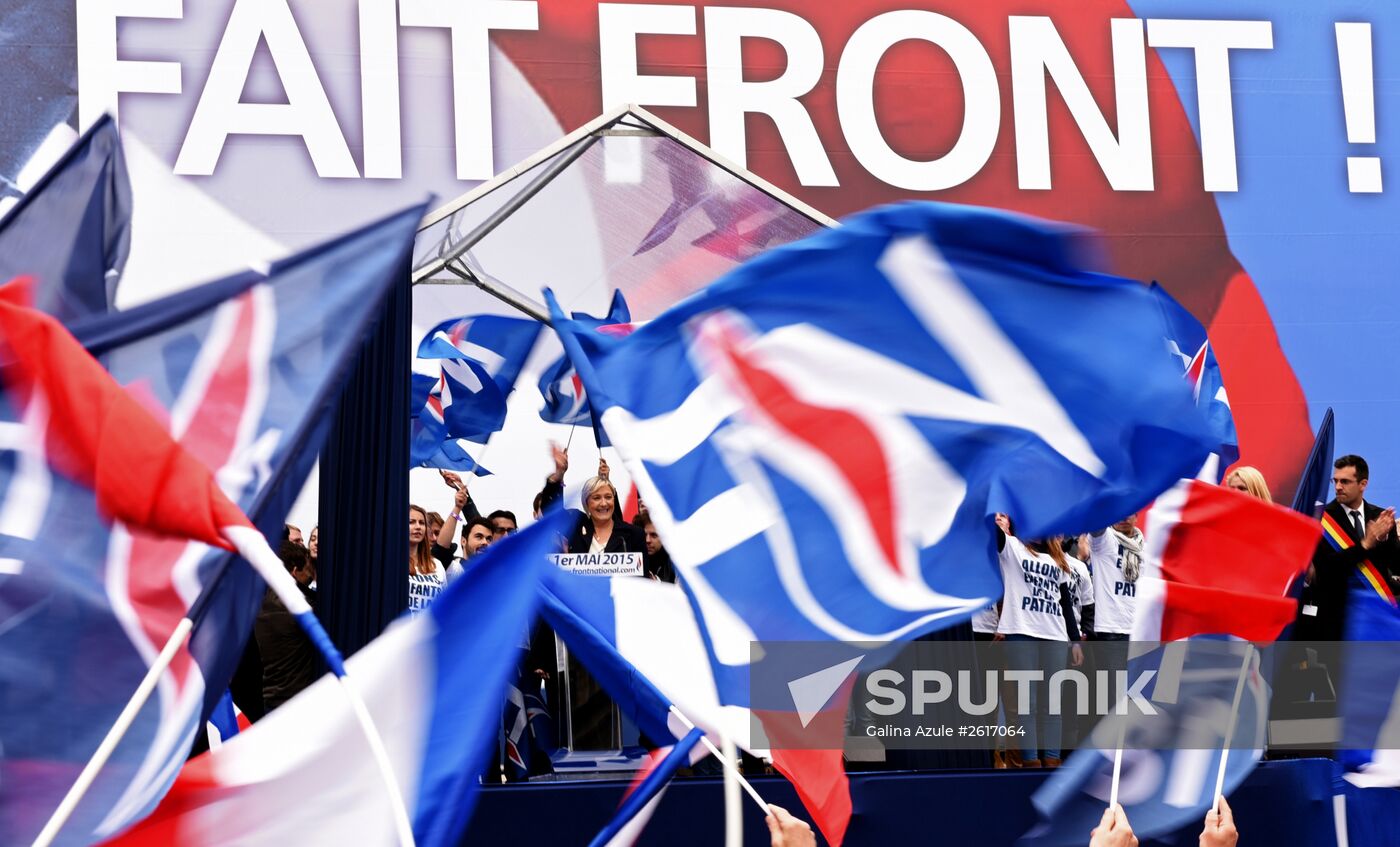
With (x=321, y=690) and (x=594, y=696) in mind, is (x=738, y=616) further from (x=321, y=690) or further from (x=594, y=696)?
(x=594, y=696)

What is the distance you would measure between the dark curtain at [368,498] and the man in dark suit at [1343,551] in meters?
4.16

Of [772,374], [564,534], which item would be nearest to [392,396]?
[564,534]

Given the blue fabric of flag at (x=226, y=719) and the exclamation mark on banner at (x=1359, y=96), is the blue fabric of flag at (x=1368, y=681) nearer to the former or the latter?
the blue fabric of flag at (x=226, y=719)

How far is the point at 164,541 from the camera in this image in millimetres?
4090

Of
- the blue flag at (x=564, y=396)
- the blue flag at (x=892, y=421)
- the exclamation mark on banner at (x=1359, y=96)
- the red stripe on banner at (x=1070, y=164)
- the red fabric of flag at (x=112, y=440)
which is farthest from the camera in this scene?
the exclamation mark on banner at (x=1359, y=96)

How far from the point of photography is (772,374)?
512 centimetres

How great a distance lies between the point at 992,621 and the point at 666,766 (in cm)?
400

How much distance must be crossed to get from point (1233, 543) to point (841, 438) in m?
1.60

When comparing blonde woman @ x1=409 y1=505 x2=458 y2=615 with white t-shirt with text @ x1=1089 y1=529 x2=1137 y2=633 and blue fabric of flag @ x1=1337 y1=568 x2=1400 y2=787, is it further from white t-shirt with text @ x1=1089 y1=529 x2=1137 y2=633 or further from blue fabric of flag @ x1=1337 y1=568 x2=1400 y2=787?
blue fabric of flag @ x1=1337 y1=568 x2=1400 y2=787

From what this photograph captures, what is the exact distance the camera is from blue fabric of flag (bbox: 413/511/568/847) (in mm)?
3967

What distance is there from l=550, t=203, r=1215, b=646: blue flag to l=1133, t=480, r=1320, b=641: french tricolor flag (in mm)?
957

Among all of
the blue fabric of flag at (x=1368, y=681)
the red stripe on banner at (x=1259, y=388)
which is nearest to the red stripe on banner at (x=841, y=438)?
the blue fabric of flag at (x=1368, y=681)

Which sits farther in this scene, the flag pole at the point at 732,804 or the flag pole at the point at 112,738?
the flag pole at the point at 732,804

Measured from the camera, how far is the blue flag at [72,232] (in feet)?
16.3
